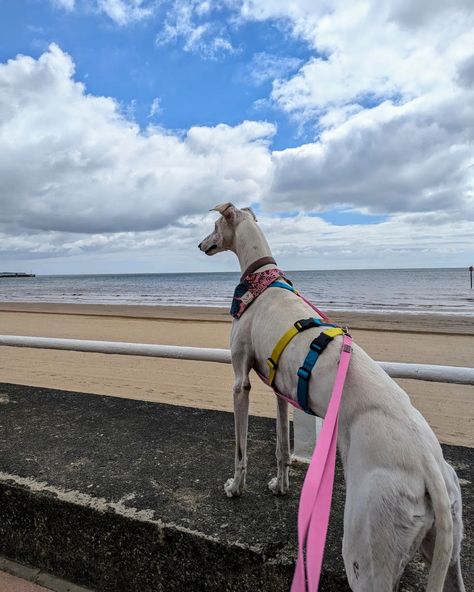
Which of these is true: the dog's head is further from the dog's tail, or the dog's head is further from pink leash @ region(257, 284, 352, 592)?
the dog's tail

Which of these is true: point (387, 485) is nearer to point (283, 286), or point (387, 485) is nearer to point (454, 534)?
point (454, 534)

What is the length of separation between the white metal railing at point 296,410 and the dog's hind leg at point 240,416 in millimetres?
541

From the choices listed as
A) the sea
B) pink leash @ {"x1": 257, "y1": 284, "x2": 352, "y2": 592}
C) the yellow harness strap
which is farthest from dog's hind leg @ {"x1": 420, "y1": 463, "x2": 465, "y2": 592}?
the sea

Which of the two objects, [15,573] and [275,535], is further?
[15,573]

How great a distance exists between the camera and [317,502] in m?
1.60

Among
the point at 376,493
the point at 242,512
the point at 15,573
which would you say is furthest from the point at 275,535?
the point at 15,573

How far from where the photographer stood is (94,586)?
233 centimetres

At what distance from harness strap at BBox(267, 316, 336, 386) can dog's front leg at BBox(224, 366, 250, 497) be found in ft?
1.25

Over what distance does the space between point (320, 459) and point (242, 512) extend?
3.23 feet

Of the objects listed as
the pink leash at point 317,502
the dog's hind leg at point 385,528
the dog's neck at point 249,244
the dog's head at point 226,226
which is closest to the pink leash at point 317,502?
the pink leash at point 317,502

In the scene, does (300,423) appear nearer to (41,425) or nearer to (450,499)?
(450,499)

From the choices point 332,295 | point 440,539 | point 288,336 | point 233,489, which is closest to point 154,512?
point 233,489

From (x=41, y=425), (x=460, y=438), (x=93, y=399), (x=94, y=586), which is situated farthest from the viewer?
(x=460, y=438)

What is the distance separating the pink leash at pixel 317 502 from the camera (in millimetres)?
1546
